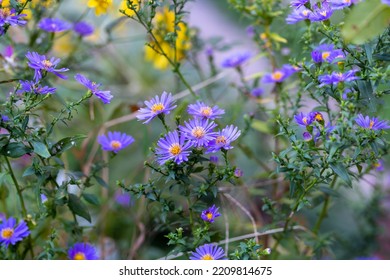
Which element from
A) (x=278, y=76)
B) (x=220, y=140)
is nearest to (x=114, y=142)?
(x=220, y=140)

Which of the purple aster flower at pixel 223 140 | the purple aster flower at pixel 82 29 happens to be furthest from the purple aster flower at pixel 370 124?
the purple aster flower at pixel 82 29

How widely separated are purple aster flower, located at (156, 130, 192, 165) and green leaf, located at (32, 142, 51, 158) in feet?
0.49

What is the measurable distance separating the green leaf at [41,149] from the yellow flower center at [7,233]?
168 mm

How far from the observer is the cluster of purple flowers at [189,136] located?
0.76 meters

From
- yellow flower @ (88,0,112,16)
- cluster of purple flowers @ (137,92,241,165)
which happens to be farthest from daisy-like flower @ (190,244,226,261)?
yellow flower @ (88,0,112,16)

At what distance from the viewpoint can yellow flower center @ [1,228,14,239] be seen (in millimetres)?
849

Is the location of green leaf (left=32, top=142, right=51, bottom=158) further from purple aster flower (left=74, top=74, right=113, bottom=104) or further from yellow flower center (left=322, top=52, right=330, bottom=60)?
yellow flower center (left=322, top=52, right=330, bottom=60)

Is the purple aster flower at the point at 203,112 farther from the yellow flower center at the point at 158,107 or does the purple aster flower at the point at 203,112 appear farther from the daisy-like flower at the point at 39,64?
the daisy-like flower at the point at 39,64

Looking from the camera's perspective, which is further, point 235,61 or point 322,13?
point 235,61

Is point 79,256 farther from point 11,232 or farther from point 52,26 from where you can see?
point 52,26

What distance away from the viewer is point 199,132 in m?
0.77

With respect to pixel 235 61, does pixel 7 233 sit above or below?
below

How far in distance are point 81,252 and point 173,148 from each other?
10.4 inches
